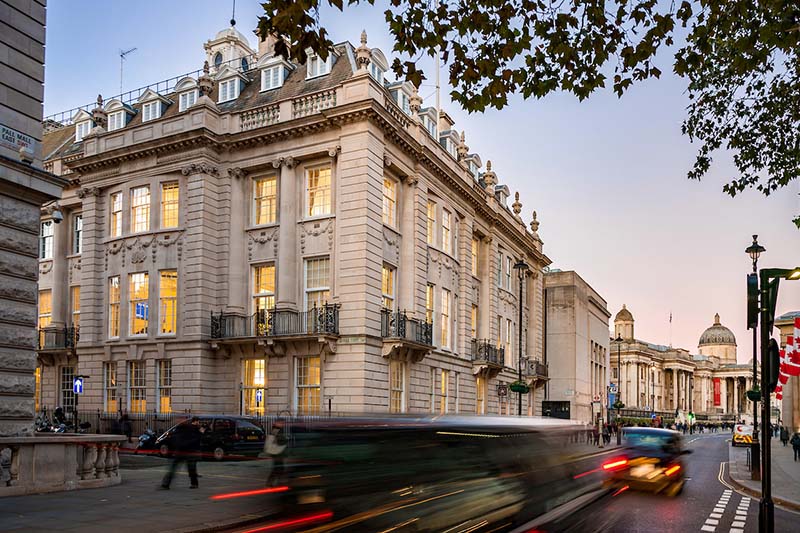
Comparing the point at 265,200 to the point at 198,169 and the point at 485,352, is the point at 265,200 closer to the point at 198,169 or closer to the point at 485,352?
the point at 198,169

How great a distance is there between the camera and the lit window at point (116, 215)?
→ 38.2 m

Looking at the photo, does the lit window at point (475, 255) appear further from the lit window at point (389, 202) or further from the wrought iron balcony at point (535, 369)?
the wrought iron balcony at point (535, 369)

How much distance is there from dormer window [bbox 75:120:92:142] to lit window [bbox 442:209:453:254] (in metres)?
21.6

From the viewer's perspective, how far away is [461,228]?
4347cm

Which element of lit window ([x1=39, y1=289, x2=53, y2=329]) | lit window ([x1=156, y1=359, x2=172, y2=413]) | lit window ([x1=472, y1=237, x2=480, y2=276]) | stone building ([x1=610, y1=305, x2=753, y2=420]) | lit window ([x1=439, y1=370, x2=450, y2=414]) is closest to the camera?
lit window ([x1=156, y1=359, x2=172, y2=413])

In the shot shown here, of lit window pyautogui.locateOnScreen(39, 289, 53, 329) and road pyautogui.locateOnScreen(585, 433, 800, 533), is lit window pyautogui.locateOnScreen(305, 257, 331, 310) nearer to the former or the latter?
road pyautogui.locateOnScreen(585, 433, 800, 533)

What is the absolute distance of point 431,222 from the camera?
1553 inches

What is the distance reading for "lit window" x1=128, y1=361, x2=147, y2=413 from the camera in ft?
118

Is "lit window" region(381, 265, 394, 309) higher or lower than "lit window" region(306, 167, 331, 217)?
lower

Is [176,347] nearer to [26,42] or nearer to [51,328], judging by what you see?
[51,328]

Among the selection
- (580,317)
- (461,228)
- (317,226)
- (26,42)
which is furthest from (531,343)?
(26,42)

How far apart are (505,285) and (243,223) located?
69.3 ft

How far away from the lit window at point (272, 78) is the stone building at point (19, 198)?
22.0 meters

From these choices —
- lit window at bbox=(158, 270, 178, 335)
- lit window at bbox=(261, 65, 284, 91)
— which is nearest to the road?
lit window at bbox=(158, 270, 178, 335)
